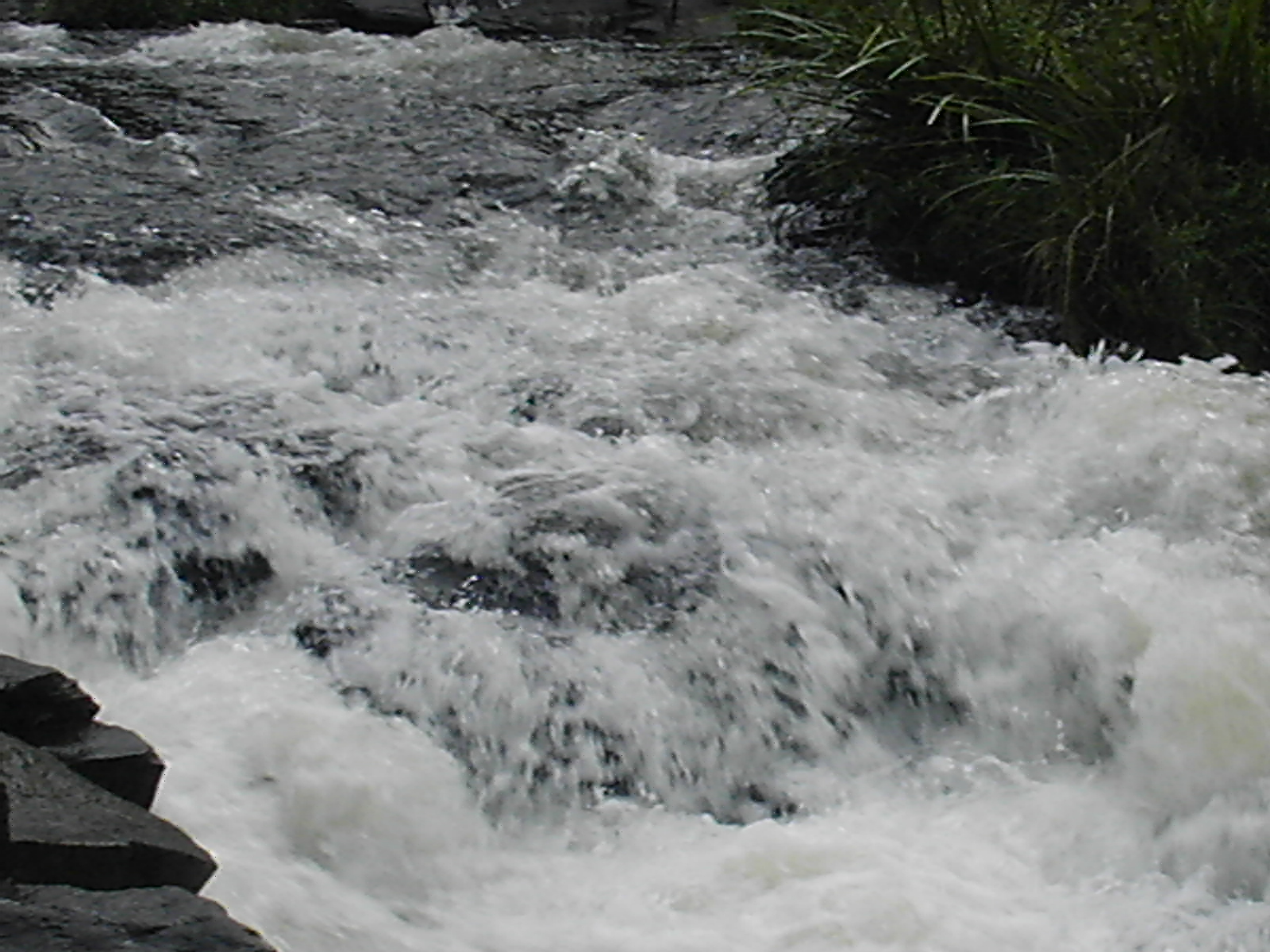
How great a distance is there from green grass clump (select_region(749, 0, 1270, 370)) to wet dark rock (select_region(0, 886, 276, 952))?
342cm

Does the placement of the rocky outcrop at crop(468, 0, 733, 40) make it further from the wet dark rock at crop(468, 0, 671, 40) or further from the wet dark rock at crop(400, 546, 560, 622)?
the wet dark rock at crop(400, 546, 560, 622)

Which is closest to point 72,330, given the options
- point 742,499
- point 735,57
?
point 742,499

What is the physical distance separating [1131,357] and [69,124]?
4218mm

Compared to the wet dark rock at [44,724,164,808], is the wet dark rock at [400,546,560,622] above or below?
below

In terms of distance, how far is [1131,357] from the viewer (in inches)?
186

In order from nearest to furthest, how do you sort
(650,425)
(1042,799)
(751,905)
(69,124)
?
(751,905), (1042,799), (650,425), (69,124)

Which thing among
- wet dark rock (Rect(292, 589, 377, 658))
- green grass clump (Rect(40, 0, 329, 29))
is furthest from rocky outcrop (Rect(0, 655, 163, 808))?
green grass clump (Rect(40, 0, 329, 29))

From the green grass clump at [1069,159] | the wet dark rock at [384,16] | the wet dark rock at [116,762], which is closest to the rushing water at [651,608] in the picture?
the wet dark rock at [116,762]

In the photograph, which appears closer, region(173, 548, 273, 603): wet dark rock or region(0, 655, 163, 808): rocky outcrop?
region(0, 655, 163, 808): rocky outcrop

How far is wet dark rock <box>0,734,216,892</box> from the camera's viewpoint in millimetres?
2117

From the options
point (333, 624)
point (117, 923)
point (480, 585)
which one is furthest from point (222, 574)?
point (117, 923)

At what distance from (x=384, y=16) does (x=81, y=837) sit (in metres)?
8.65

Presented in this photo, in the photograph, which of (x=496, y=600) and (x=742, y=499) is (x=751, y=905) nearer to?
(x=496, y=600)

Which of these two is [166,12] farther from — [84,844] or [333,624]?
[84,844]
